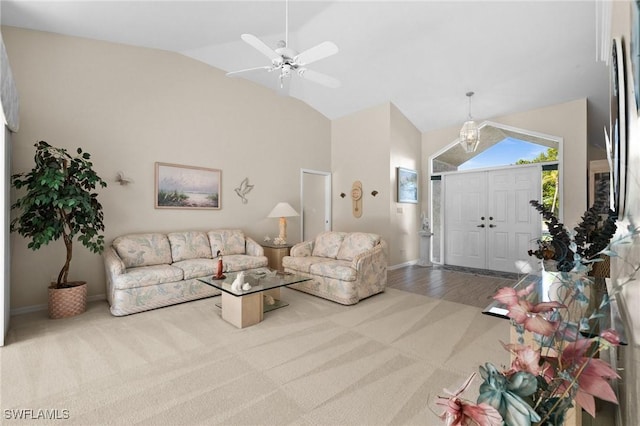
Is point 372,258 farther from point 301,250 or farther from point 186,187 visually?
point 186,187

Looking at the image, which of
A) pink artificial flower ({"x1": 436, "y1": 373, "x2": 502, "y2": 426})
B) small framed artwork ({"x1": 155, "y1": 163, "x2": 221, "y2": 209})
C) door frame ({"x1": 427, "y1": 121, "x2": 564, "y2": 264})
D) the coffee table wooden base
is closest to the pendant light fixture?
door frame ({"x1": 427, "y1": 121, "x2": 564, "y2": 264})

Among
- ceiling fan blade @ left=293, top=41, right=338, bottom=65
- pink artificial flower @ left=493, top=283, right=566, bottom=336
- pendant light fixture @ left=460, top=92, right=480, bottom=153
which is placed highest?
ceiling fan blade @ left=293, top=41, right=338, bottom=65

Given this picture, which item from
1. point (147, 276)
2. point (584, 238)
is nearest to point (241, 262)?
point (147, 276)

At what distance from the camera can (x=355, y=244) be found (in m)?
4.35

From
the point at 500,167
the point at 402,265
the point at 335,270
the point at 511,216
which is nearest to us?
the point at 335,270

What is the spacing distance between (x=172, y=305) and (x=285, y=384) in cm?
224

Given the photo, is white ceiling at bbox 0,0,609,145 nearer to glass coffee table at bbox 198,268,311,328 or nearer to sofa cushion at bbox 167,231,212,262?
sofa cushion at bbox 167,231,212,262

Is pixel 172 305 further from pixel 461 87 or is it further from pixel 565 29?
pixel 565 29

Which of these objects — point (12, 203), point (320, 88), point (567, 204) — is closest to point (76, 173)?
point (12, 203)

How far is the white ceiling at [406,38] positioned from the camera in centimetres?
336

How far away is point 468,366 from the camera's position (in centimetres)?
226

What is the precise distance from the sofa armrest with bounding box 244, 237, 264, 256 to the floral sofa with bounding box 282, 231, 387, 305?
50 centimetres

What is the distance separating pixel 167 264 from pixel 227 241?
0.96 metres

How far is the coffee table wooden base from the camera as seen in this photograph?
295cm
